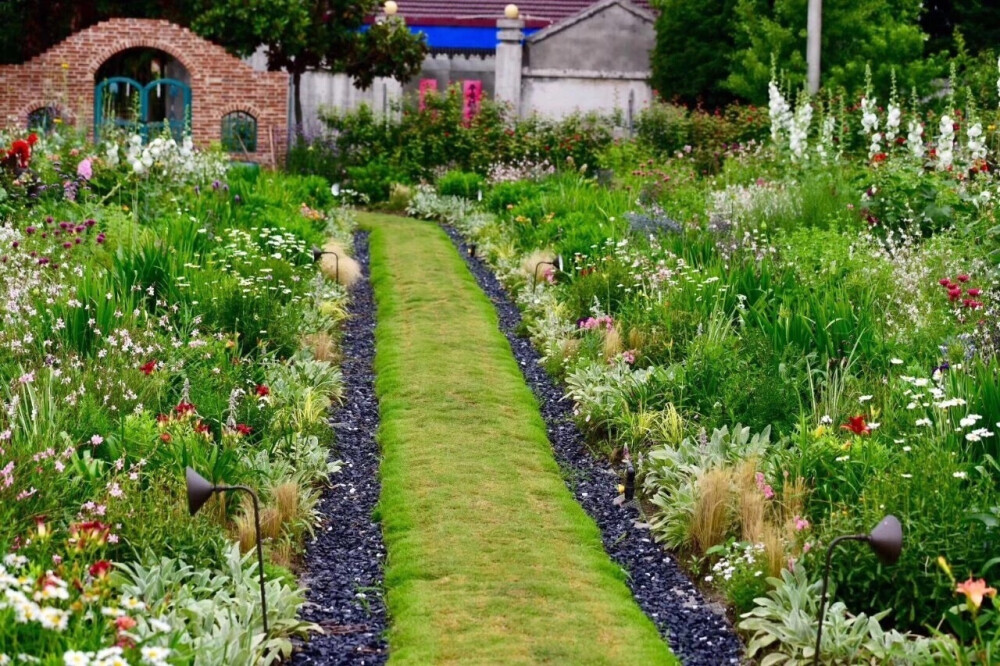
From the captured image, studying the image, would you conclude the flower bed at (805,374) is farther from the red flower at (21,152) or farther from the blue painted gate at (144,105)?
the blue painted gate at (144,105)

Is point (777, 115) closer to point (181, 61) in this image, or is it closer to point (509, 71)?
point (181, 61)

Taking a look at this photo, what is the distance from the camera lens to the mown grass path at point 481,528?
5.76m

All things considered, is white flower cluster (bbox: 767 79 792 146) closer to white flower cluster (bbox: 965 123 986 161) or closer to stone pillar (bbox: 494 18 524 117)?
white flower cluster (bbox: 965 123 986 161)

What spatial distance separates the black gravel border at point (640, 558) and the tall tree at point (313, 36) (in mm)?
14537

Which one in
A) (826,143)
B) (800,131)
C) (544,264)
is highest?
(800,131)

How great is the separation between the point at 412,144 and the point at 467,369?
480 inches

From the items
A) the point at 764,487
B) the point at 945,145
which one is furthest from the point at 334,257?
the point at 764,487

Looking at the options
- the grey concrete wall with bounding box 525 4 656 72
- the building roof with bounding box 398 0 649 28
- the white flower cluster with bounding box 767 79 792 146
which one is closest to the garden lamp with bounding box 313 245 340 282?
the white flower cluster with bounding box 767 79 792 146

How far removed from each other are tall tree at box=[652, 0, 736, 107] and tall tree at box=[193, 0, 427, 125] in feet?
17.3

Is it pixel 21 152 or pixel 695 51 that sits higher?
pixel 695 51

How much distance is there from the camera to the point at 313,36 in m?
23.7

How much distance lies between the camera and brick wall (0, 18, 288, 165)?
75.5ft

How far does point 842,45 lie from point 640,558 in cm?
1936

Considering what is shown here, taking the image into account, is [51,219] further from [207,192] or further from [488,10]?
[488,10]
